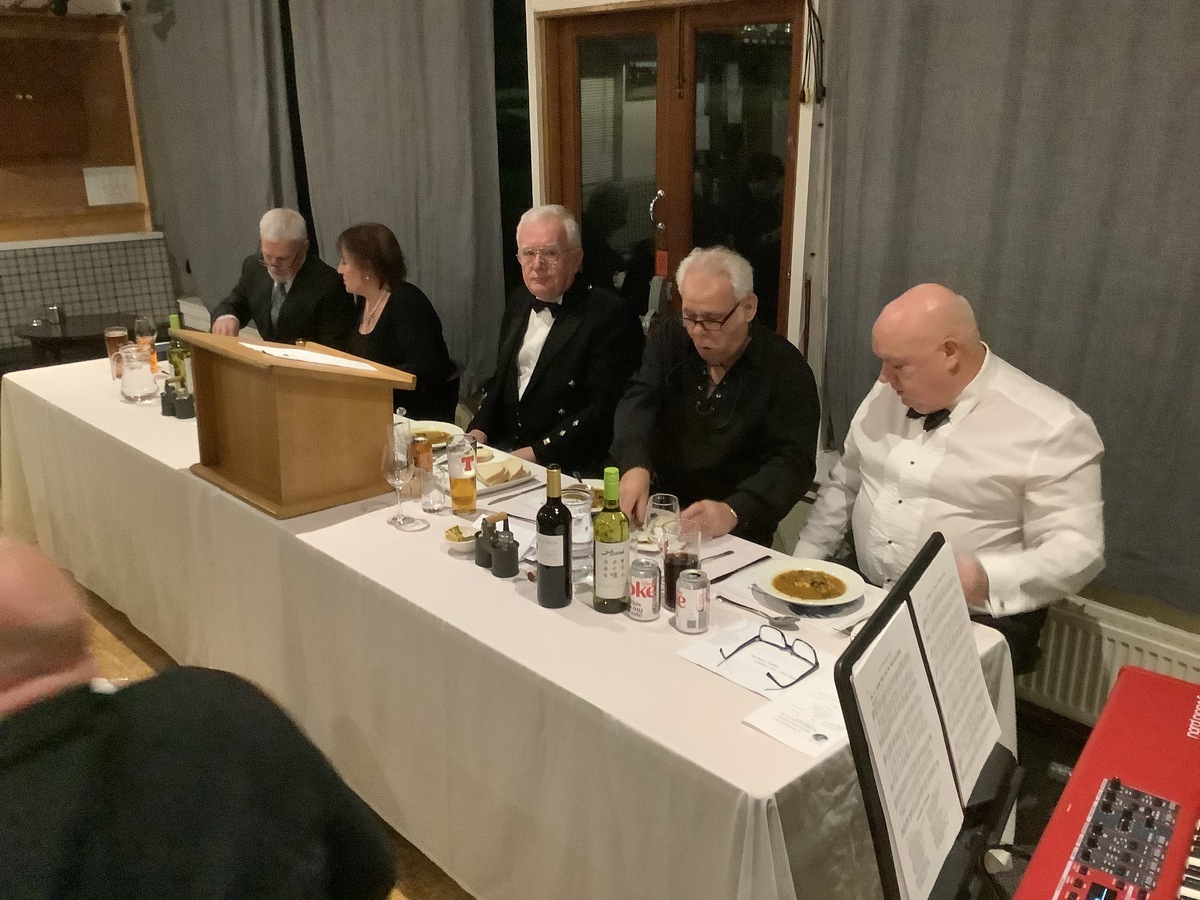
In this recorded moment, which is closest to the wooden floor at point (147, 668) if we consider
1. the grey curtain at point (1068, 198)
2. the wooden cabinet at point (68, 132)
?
the grey curtain at point (1068, 198)

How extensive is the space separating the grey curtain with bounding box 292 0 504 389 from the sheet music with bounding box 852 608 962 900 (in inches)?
114

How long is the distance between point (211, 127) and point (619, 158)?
2410 mm

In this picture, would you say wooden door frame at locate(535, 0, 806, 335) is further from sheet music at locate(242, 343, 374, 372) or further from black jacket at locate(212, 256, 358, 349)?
sheet music at locate(242, 343, 374, 372)

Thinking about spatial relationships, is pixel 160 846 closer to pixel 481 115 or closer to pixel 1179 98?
pixel 1179 98

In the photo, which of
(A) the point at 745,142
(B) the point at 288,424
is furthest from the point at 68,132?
(B) the point at 288,424

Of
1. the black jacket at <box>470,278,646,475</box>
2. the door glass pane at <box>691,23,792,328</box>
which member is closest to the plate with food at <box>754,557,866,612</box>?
the black jacket at <box>470,278,646,475</box>

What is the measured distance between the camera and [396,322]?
3342 mm

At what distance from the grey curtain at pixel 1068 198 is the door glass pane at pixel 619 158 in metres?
0.99

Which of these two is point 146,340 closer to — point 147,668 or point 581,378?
point 147,668

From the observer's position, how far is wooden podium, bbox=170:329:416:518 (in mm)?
2084

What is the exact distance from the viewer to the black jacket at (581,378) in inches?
115

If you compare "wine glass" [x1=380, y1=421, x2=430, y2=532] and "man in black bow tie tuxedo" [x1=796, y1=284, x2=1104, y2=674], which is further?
"wine glass" [x1=380, y1=421, x2=430, y2=532]

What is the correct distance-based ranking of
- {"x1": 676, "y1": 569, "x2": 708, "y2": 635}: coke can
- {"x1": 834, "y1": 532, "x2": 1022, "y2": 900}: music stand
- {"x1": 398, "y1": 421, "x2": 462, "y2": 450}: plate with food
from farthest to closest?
{"x1": 398, "y1": 421, "x2": 462, "y2": 450}: plate with food → {"x1": 676, "y1": 569, "x2": 708, "y2": 635}: coke can → {"x1": 834, "y1": 532, "x2": 1022, "y2": 900}: music stand

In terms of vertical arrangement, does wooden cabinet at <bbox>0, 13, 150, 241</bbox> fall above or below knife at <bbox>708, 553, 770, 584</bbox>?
above
